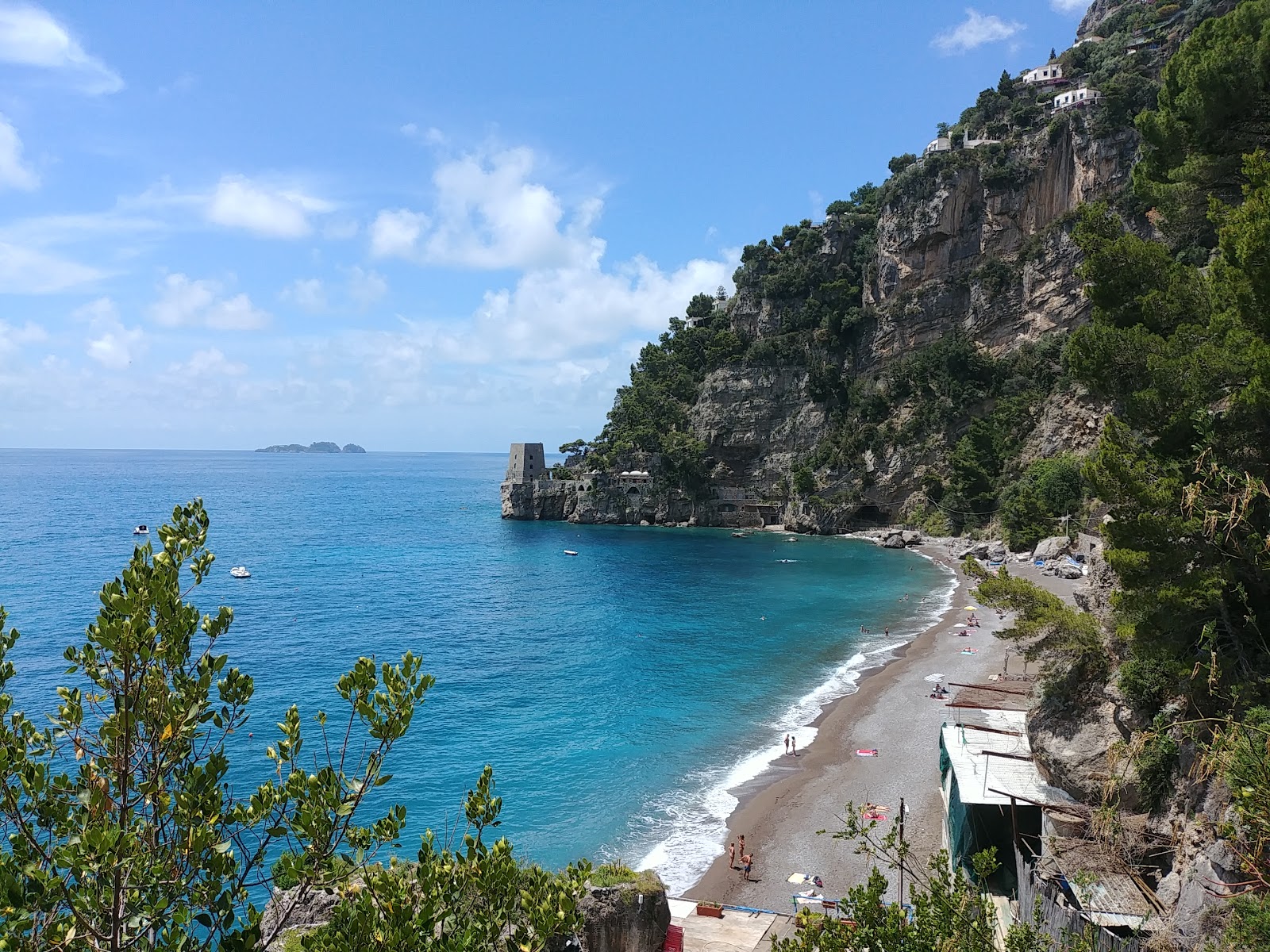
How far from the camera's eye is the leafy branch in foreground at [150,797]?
13.4 feet

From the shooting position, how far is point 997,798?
1505 cm

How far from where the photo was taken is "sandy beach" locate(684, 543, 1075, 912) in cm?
1831

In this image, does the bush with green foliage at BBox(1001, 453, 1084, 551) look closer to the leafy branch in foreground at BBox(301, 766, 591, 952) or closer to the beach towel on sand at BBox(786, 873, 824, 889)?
the beach towel on sand at BBox(786, 873, 824, 889)

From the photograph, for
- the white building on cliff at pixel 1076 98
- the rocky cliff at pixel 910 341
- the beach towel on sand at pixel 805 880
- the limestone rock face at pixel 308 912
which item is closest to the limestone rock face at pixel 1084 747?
the beach towel on sand at pixel 805 880

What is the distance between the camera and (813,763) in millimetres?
24406

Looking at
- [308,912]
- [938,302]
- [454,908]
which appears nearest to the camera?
[454,908]

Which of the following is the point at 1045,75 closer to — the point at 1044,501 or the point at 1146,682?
the point at 1044,501

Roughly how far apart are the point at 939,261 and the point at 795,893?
221ft

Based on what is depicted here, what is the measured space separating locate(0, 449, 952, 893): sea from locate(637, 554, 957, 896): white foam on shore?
78mm

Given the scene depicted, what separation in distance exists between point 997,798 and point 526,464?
78140 mm

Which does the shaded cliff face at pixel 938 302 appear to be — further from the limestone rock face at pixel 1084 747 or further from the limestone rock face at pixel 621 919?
the limestone rock face at pixel 621 919

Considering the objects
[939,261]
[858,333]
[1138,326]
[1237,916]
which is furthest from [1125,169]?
[1237,916]

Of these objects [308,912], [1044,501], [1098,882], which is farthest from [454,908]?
[1044,501]

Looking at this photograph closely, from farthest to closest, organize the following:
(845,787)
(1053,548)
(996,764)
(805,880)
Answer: (1053,548) < (845,787) < (805,880) < (996,764)
